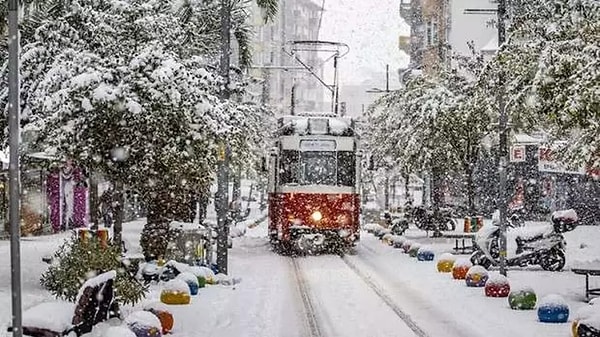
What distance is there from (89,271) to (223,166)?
5734 mm

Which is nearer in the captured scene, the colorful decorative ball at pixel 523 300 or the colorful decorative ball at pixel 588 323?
the colorful decorative ball at pixel 588 323

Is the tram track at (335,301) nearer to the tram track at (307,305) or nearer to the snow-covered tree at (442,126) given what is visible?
the tram track at (307,305)

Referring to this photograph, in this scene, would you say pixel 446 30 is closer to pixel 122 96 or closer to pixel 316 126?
pixel 316 126

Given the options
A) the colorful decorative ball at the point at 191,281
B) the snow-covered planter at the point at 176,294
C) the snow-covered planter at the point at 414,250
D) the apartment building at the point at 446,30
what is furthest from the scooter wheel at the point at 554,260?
the apartment building at the point at 446,30

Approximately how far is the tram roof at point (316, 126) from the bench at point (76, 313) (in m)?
15.4

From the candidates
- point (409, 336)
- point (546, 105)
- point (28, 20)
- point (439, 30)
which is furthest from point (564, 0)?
point (439, 30)

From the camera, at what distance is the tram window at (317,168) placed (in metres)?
27.4

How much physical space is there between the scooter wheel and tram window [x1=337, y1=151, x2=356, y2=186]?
6.85 metres

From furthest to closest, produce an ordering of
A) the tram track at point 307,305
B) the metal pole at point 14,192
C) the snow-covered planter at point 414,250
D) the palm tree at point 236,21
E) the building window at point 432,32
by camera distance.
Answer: the building window at point 432,32, the snow-covered planter at point 414,250, the palm tree at point 236,21, the tram track at point 307,305, the metal pole at point 14,192

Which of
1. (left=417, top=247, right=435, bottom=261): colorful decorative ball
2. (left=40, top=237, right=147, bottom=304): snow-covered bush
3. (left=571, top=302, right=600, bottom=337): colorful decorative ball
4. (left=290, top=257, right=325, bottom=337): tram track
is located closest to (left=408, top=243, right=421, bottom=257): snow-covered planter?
(left=417, top=247, right=435, bottom=261): colorful decorative ball

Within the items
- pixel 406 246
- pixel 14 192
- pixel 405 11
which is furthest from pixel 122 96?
pixel 405 11

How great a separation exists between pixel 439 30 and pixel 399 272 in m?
45.0

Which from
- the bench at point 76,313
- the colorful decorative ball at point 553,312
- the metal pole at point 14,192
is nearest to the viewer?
the metal pole at point 14,192

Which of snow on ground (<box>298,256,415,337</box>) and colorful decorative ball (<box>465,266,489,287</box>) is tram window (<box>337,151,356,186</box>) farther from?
colorful decorative ball (<box>465,266,489,287</box>)
